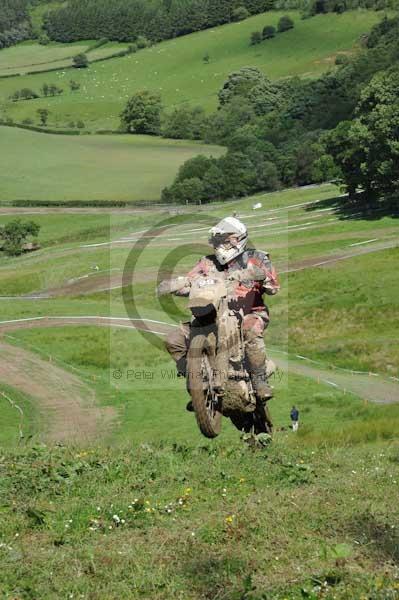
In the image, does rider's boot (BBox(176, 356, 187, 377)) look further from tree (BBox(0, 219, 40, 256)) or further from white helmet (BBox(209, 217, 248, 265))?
tree (BBox(0, 219, 40, 256))

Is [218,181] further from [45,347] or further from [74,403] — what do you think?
[74,403]

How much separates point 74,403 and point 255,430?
29665 millimetres

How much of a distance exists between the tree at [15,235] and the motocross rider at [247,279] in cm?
10120

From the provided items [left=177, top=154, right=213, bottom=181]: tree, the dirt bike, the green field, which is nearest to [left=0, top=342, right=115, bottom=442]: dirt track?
the dirt bike

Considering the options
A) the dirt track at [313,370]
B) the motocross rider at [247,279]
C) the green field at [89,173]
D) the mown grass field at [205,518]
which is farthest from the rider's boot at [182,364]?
the green field at [89,173]

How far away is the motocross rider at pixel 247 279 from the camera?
770 inches

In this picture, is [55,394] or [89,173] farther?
[89,173]

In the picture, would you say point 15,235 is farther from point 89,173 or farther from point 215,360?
point 215,360

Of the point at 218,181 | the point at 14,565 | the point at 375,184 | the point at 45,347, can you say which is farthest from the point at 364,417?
the point at 218,181

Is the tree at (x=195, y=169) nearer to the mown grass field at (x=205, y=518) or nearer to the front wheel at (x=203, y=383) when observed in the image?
the mown grass field at (x=205, y=518)

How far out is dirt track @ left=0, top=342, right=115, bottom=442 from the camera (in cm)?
4597

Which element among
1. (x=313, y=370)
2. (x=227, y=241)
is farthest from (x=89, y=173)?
(x=227, y=241)

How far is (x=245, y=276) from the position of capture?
1956 cm

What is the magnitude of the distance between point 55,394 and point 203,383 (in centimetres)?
3528
